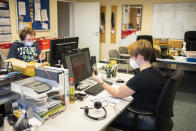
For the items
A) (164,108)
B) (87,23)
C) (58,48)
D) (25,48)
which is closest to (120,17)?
(87,23)

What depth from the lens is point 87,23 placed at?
21.0ft

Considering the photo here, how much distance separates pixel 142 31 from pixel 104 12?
1.51 m

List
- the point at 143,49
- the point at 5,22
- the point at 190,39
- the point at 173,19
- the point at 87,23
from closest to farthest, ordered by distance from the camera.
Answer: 1. the point at 143,49
2. the point at 5,22
3. the point at 190,39
4. the point at 173,19
5. the point at 87,23

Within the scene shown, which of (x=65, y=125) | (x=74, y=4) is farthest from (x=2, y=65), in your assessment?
(x=74, y=4)

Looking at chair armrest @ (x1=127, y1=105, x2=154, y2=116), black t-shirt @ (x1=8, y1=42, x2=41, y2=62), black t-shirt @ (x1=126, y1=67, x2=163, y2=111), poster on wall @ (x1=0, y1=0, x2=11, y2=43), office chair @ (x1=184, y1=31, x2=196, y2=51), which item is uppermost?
poster on wall @ (x1=0, y1=0, x2=11, y2=43)

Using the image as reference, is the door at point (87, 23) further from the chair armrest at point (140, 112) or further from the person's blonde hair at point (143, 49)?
the chair armrest at point (140, 112)

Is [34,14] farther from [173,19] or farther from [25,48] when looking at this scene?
[173,19]

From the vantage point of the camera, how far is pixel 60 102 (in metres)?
1.60

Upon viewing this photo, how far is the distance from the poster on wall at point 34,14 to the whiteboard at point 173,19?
3251mm

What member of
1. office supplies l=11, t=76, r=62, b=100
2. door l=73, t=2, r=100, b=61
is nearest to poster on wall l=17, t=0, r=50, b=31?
door l=73, t=2, r=100, b=61

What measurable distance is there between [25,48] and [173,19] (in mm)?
4480

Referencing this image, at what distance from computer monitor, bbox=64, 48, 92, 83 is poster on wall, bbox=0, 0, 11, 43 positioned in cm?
258

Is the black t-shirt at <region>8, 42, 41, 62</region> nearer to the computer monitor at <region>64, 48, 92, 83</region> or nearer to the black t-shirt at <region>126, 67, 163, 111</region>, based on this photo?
the computer monitor at <region>64, 48, 92, 83</region>

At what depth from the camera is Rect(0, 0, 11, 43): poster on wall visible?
398 cm
